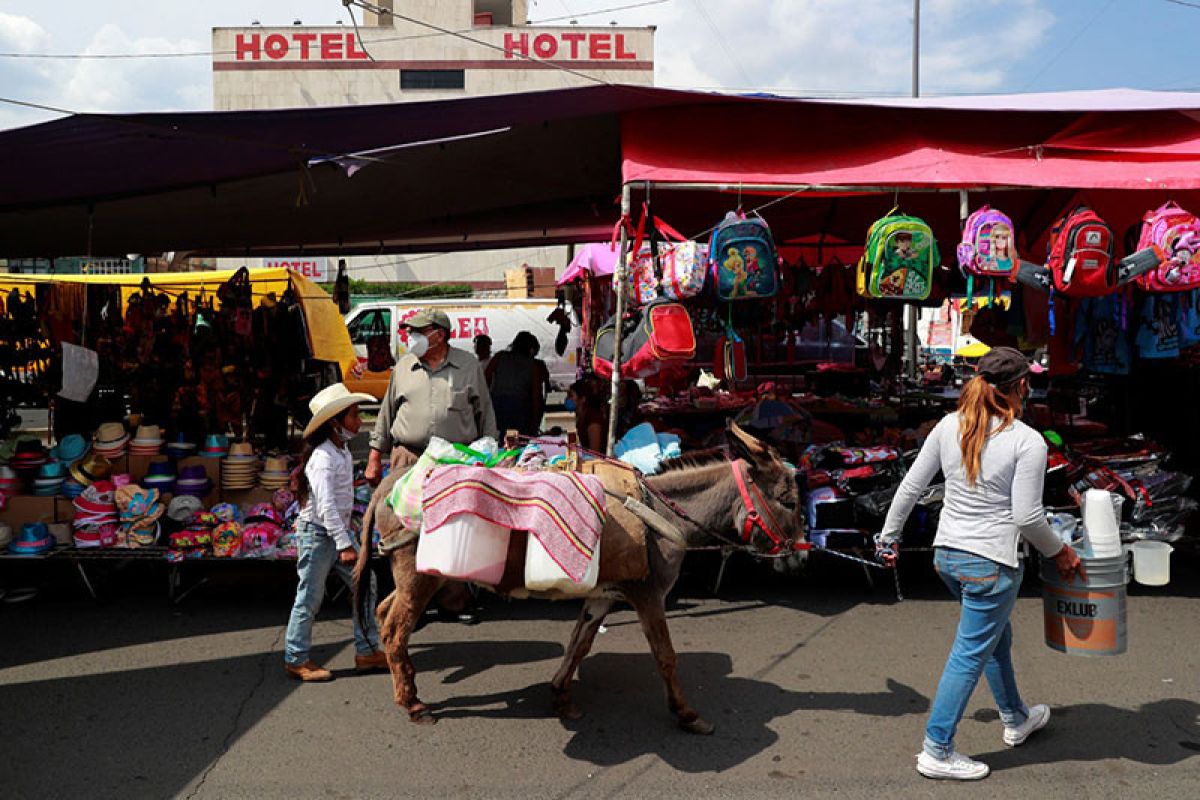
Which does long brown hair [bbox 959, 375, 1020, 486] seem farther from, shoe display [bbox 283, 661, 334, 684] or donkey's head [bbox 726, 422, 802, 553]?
shoe display [bbox 283, 661, 334, 684]

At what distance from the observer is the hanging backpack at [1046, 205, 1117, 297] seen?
17.7 ft

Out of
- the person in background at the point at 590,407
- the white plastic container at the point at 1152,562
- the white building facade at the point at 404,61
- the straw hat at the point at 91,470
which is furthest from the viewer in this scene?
the white building facade at the point at 404,61

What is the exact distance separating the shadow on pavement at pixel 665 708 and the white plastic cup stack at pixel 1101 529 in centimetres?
119

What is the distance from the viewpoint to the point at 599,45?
117ft

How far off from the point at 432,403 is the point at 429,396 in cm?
5

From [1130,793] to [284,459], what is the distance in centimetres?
571

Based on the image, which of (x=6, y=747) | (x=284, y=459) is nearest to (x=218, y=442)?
(x=284, y=459)

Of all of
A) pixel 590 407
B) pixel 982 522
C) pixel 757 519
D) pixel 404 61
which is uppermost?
pixel 404 61

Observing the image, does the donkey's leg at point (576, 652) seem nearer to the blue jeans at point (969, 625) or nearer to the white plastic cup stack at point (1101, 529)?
the blue jeans at point (969, 625)

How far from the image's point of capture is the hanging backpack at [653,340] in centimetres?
526

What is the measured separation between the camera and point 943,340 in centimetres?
2106

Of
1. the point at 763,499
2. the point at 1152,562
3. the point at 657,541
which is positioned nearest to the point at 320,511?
the point at 657,541

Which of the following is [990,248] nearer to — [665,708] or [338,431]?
[665,708]

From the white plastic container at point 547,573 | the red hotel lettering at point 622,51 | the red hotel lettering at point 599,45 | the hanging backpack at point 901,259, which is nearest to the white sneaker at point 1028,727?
the white plastic container at point 547,573
